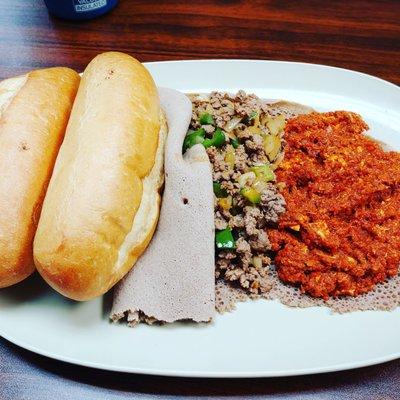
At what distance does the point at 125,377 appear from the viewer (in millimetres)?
2117

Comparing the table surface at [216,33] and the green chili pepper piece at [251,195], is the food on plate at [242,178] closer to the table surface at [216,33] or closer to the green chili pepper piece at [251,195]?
the green chili pepper piece at [251,195]

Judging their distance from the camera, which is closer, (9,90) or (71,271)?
(71,271)

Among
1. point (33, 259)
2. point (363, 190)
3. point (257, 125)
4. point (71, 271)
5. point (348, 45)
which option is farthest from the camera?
point (348, 45)

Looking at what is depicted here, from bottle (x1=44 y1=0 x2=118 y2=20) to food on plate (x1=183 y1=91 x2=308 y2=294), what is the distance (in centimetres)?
171

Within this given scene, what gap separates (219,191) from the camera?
2404mm

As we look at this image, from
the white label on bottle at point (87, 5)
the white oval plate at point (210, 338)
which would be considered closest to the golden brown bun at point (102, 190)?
the white oval plate at point (210, 338)

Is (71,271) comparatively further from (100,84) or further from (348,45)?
(348,45)

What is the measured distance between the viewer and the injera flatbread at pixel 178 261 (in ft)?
7.09

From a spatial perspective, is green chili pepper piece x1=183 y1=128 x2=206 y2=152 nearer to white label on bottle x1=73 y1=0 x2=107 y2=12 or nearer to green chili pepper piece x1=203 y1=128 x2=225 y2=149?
green chili pepper piece x1=203 y1=128 x2=225 y2=149

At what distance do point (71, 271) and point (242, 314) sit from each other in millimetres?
750

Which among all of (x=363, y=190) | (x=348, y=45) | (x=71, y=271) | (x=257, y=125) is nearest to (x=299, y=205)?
(x=363, y=190)

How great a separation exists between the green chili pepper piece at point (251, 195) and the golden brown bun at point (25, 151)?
0.89 m

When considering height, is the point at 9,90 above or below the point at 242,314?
above

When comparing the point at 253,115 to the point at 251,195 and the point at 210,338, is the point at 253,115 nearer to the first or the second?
the point at 251,195
